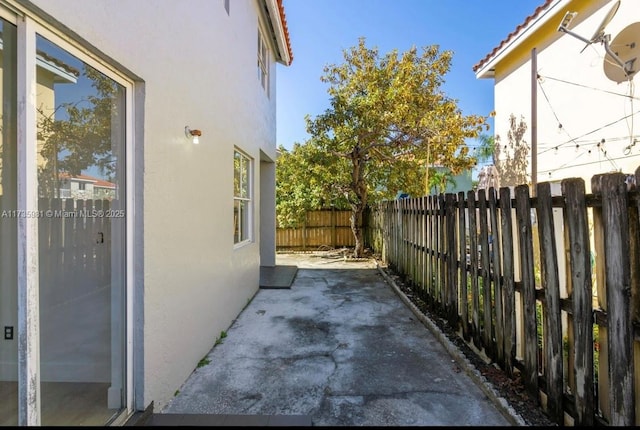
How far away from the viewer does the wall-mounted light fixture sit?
3481 millimetres

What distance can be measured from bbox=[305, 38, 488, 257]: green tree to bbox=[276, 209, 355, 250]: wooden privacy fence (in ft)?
7.91

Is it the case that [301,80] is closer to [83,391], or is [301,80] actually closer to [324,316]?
[324,316]

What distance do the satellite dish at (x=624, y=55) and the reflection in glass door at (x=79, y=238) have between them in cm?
798

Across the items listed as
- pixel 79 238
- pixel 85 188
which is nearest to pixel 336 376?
pixel 79 238

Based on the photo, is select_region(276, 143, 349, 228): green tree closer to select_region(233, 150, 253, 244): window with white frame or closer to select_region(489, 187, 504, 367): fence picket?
select_region(233, 150, 253, 244): window with white frame

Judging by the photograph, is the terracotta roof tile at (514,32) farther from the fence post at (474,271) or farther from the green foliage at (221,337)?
the green foliage at (221,337)

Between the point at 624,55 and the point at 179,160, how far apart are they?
25.8 feet

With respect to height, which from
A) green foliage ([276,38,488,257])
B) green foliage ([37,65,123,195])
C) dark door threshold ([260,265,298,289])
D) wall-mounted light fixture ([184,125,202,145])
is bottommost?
dark door threshold ([260,265,298,289])

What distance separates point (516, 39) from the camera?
895 cm

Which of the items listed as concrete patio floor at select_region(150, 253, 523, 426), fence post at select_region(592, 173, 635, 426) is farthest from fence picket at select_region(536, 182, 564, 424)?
fence post at select_region(592, 173, 635, 426)

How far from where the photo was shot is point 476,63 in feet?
36.0

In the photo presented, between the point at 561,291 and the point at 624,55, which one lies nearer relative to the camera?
the point at 561,291

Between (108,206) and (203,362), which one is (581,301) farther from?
(203,362)

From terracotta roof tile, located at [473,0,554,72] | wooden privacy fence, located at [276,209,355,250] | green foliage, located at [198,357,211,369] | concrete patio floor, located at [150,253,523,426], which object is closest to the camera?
concrete patio floor, located at [150,253,523,426]
